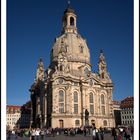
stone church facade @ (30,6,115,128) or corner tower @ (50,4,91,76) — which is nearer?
stone church facade @ (30,6,115,128)

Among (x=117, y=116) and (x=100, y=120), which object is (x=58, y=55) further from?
(x=117, y=116)

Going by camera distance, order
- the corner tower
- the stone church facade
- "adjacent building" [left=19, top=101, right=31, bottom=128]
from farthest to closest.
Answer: "adjacent building" [left=19, top=101, right=31, bottom=128] → the corner tower → the stone church facade

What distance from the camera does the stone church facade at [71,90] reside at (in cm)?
4881

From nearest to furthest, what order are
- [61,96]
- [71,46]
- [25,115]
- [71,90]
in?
[61,96] < [71,90] < [71,46] < [25,115]

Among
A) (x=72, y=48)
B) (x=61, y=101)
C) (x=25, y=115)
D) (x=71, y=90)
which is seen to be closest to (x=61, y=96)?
(x=61, y=101)

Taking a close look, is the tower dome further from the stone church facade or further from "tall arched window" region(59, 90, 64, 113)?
"tall arched window" region(59, 90, 64, 113)

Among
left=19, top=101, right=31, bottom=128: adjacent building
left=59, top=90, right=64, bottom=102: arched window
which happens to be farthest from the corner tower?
left=19, top=101, right=31, bottom=128: adjacent building

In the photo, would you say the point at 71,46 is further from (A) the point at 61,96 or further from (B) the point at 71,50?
(A) the point at 61,96

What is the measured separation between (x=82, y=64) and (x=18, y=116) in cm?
2558

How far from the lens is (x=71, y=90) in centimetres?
4994

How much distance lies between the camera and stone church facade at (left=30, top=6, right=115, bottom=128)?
48812mm

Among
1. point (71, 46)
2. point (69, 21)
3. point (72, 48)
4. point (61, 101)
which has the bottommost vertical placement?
point (61, 101)

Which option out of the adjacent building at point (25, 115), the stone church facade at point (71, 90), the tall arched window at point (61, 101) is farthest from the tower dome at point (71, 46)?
the adjacent building at point (25, 115)
